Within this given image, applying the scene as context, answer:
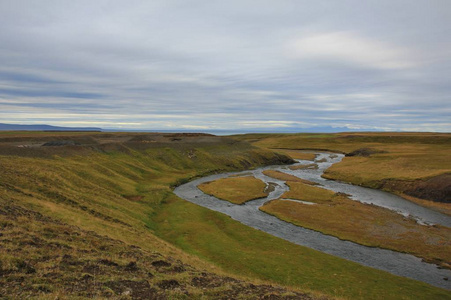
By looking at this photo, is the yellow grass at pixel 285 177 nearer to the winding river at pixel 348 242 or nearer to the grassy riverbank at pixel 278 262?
the winding river at pixel 348 242

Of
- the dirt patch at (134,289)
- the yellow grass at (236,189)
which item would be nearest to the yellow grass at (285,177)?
the yellow grass at (236,189)

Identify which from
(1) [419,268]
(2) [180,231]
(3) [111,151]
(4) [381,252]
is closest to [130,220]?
(2) [180,231]

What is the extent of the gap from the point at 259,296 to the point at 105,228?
73.0 ft

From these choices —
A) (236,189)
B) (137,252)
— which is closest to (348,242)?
(137,252)

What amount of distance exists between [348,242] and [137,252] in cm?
3063

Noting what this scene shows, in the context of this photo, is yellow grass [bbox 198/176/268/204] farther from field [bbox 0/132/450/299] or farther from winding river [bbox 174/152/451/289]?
field [bbox 0/132/450/299]

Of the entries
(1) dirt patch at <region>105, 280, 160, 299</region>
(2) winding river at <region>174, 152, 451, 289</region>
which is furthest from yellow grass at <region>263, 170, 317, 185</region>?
(1) dirt patch at <region>105, 280, 160, 299</region>

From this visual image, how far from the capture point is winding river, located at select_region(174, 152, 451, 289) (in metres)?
32.4

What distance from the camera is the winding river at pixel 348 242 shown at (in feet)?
106

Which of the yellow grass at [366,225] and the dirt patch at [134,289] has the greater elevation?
the dirt patch at [134,289]

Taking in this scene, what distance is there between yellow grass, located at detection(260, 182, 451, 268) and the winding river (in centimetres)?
186

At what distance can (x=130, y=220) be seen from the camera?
1662 inches

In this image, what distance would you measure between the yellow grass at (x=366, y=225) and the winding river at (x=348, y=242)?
1858 mm

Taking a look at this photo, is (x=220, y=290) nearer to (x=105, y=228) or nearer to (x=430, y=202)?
(x=105, y=228)
